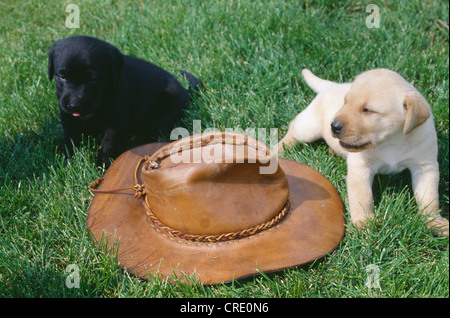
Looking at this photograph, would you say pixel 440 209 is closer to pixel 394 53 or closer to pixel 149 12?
pixel 394 53

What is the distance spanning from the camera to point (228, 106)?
3.75 m

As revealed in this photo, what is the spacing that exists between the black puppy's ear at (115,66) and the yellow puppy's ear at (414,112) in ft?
6.47

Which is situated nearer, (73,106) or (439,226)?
(439,226)

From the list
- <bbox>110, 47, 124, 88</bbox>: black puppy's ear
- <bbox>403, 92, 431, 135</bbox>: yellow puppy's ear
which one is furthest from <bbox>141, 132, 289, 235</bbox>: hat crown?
<bbox>110, 47, 124, 88</bbox>: black puppy's ear

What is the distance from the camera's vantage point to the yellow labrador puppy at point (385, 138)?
2.60 m

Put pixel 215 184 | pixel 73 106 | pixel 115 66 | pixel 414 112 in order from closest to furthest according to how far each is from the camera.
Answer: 1. pixel 215 184
2. pixel 414 112
3. pixel 73 106
4. pixel 115 66

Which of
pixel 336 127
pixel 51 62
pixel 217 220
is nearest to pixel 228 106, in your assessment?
pixel 336 127

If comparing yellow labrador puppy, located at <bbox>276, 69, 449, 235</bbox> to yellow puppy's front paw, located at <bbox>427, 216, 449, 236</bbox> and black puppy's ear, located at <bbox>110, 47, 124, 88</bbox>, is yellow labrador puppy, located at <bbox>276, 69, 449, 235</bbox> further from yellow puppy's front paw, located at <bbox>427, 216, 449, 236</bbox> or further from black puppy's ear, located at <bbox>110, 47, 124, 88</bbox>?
black puppy's ear, located at <bbox>110, 47, 124, 88</bbox>

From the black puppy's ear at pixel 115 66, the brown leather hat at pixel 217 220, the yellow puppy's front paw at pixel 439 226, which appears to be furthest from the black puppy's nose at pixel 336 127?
the black puppy's ear at pixel 115 66

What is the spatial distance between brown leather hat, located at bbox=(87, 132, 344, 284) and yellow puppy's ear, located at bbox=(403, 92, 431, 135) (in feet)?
2.33

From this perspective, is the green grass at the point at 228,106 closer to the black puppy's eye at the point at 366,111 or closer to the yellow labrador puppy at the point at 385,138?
the yellow labrador puppy at the point at 385,138

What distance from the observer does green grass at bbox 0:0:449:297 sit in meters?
2.45

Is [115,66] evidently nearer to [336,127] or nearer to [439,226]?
[336,127]

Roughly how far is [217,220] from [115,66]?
4.80 feet
